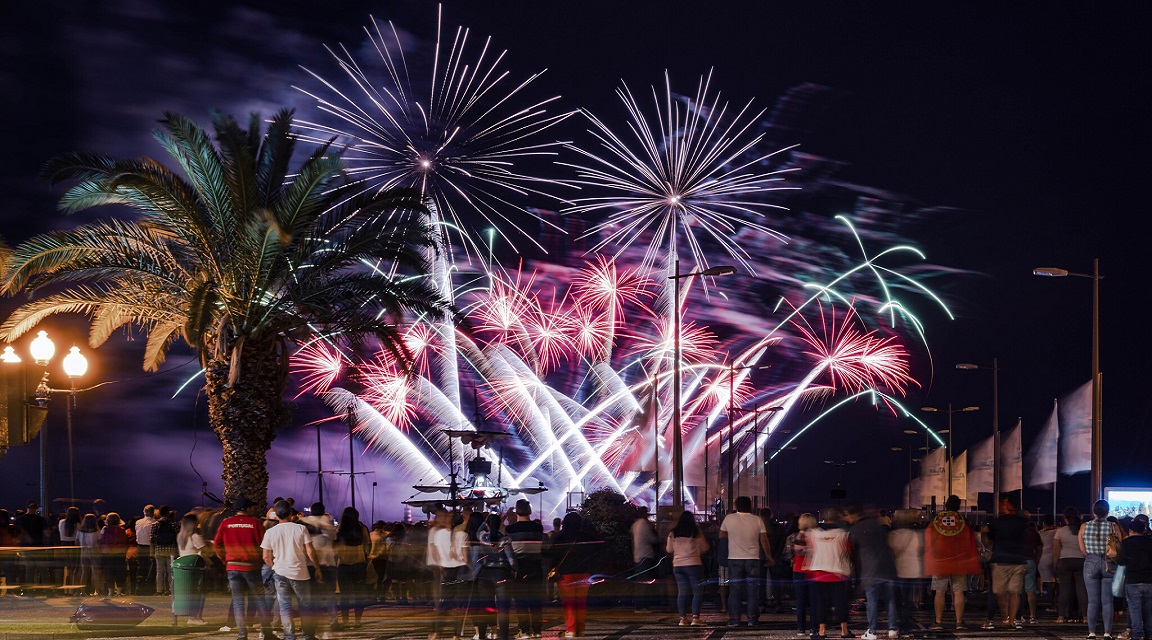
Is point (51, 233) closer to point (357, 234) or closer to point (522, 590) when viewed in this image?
point (357, 234)

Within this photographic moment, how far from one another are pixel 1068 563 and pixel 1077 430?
12.2 metres

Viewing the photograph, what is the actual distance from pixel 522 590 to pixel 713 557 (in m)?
8.56

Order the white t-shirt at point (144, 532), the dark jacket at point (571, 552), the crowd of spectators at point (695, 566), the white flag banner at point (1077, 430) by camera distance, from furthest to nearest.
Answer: the white flag banner at point (1077, 430), the white t-shirt at point (144, 532), the dark jacket at point (571, 552), the crowd of spectators at point (695, 566)

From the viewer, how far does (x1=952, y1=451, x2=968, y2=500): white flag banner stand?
41.9 m

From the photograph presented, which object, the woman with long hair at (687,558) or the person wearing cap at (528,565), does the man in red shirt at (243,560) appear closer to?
the person wearing cap at (528,565)

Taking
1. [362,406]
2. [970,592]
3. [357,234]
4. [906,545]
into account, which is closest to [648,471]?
[362,406]

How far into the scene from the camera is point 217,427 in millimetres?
21953

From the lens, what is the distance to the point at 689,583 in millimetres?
17219

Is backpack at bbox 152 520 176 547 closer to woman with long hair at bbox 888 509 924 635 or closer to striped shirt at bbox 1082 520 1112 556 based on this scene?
woman with long hair at bbox 888 509 924 635

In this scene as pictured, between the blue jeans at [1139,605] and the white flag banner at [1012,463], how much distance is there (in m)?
20.0

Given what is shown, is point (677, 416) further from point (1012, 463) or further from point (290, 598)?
point (290, 598)

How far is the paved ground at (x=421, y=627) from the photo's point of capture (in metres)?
16.1

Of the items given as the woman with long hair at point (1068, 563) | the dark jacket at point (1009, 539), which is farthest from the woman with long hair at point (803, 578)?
the woman with long hair at point (1068, 563)

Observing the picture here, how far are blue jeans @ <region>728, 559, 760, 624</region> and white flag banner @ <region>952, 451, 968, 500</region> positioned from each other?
86.5ft
